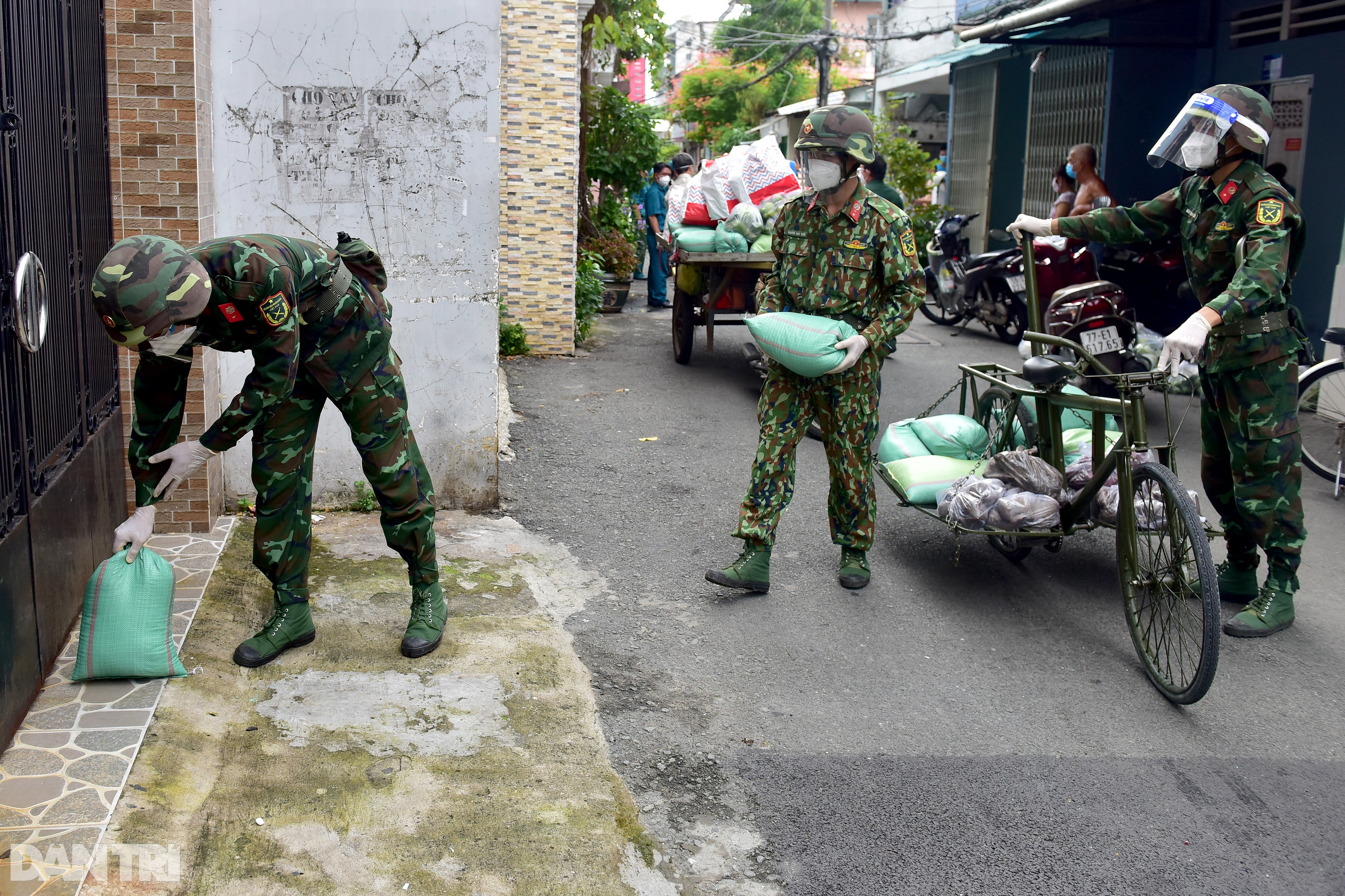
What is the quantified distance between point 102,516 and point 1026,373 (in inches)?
152

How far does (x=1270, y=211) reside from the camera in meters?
4.44

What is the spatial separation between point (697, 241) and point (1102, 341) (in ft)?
12.4

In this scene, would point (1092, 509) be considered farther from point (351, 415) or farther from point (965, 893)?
point (351, 415)

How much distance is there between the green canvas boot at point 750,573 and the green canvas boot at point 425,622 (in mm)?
1275

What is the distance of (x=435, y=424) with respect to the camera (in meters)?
5.95

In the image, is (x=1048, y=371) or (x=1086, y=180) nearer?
(x=1048, y=371)

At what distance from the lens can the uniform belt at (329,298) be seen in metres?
3.81

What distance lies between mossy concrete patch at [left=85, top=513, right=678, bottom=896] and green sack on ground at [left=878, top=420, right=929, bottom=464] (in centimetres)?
190

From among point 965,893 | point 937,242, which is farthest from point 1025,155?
point 965,893

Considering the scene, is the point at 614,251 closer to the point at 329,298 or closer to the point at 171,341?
the point at 329,298

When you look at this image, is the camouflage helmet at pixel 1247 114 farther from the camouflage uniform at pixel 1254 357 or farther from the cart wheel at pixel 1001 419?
the cart wheel at pixel 1001 419

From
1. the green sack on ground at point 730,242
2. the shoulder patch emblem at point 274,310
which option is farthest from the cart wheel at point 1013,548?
the green sack on ground at point 730,242

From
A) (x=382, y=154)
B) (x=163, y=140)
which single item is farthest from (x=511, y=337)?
(x=163, y=140)

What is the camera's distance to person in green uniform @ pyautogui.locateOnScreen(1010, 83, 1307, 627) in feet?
14.7
